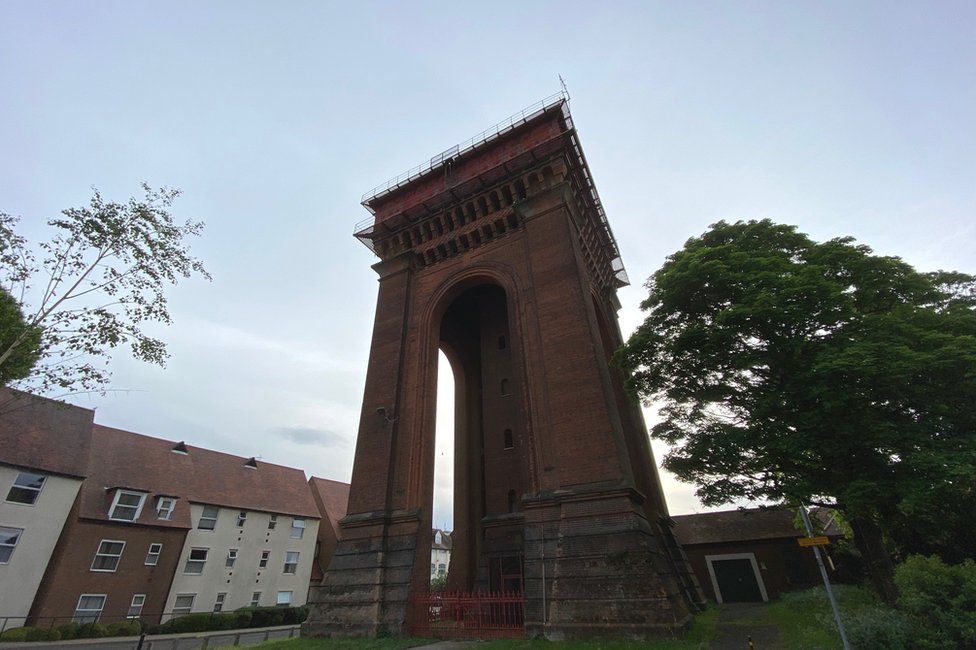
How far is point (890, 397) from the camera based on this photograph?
11078mm

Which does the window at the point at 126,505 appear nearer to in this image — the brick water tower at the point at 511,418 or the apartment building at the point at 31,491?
the apartment building at the point at 31,491

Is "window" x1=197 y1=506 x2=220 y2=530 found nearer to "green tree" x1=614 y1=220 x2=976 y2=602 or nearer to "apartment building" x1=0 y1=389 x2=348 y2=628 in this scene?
"apartment building" x1=0 y1=389 x2=348 y2=628

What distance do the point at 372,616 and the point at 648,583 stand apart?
913cm

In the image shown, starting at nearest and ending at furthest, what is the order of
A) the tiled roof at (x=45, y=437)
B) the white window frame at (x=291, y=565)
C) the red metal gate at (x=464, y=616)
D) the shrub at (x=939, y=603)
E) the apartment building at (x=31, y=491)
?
the shrub at (x=939, y=603), the red metal gate at (x=464, y=616), the apartment building at (x=31, y=491), the tiled roof at (x=45, y=437), the white window frame at (x=291, y=565)

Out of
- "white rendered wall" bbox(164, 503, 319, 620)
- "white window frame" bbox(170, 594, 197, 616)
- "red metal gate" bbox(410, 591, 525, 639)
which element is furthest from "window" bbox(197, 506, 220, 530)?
"red metal gate" bbox(410, 591, 525, 639)

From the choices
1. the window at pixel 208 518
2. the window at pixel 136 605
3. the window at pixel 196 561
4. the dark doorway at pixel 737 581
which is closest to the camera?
the window at pixel 136 605

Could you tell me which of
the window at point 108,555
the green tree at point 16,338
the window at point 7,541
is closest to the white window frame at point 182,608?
the window at point 108,555

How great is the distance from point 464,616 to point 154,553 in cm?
2295

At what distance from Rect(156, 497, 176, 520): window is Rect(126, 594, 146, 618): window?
14.1ft

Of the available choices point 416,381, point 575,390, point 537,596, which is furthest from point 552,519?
point 416,381

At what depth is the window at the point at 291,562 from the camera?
1326 inches

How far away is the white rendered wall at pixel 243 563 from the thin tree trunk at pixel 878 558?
34.3 m

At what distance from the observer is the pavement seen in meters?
12.0

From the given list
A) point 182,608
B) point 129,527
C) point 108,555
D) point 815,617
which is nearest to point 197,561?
point 182,608
